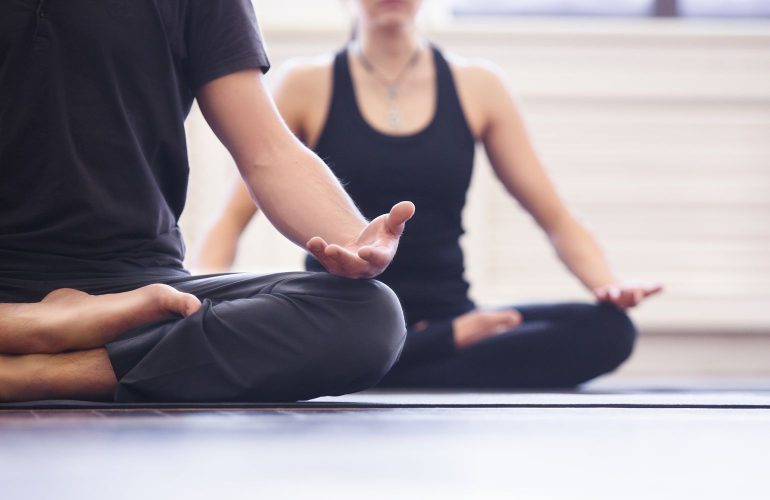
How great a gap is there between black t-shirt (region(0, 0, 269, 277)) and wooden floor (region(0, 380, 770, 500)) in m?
0.22

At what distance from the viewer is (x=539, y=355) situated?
194 centimetres

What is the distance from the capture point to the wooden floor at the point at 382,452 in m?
0.65

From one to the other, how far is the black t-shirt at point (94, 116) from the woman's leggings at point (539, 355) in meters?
0.75

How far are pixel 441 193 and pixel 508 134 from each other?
196mm

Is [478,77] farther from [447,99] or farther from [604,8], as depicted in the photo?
[604,8]

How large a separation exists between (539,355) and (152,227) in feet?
2.92

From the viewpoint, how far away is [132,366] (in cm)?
117

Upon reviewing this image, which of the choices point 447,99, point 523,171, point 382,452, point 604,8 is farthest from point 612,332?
point 604,8

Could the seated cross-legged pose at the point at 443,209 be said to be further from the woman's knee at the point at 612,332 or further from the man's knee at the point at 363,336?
the man's knee at the point at 363,336

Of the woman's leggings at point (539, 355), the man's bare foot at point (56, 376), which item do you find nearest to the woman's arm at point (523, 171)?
the woman's leggings at point (539, 355)

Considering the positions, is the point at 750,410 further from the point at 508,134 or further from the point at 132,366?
the point at 508,134

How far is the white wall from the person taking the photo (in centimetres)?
289

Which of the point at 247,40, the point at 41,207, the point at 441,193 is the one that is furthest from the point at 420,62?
the point at 41,207

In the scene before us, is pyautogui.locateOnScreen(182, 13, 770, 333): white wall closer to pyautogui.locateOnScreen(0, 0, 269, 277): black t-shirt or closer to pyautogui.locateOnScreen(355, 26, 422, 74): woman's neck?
pyautogui.locateOnScreen(355, 26, 422, 74): woman's neck
